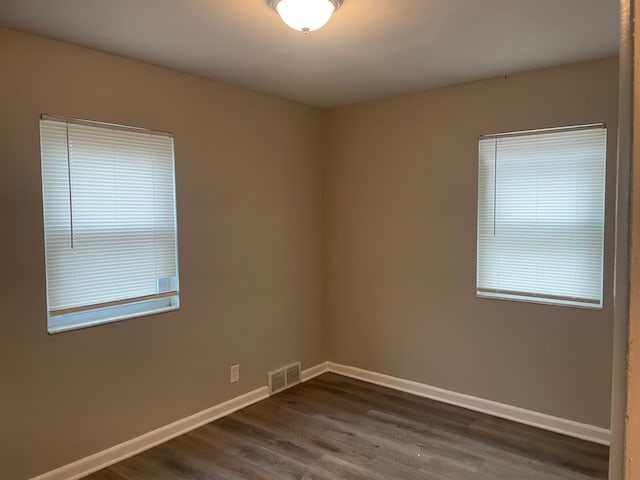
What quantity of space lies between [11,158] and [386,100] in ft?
8.76

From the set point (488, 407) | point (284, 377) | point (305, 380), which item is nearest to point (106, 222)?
point (284, 377)

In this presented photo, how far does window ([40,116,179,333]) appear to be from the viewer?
247 cm

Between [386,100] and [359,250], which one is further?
[359,250]

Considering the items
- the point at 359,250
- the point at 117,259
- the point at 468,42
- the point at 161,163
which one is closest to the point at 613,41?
the point at 468,42

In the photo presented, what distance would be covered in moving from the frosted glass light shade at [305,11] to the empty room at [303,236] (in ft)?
0.04

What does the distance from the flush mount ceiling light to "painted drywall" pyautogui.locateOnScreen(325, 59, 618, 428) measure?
1.71 metres

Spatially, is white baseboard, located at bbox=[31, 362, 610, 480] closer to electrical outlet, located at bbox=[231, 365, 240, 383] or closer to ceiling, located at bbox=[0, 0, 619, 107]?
electrical outlet, located at bbox=[231, 365, 240, 383]

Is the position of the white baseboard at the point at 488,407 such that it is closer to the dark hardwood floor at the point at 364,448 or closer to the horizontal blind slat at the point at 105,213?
the dark hardwood floor at the point at 364,448

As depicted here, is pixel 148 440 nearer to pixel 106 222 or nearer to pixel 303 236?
pixel 106 222

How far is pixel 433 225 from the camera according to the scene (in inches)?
140

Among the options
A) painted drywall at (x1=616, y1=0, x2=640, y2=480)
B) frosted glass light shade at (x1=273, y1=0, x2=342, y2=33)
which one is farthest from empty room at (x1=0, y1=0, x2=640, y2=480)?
painted drywall at (x1=616, y1=0, x2=640, y2=480)

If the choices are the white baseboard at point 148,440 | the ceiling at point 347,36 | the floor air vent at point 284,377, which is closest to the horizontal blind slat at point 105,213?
the ceiling at point 347,36

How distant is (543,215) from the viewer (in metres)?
3.08

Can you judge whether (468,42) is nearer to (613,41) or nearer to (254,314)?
(613,41)
